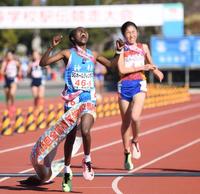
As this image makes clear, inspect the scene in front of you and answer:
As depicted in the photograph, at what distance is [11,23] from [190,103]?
10887 millimetres

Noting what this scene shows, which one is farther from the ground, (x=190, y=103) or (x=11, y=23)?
(x=11, y=23)

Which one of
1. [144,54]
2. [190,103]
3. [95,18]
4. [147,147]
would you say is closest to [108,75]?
[95,18]

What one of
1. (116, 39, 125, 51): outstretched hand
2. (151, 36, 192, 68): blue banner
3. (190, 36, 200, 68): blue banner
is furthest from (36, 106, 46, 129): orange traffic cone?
(190, 36, 200, 68): blue banner

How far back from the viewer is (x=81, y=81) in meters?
11.0

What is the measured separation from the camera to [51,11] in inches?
1671

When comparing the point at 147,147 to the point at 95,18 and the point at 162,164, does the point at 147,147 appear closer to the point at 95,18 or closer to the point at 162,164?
the point at 162,164

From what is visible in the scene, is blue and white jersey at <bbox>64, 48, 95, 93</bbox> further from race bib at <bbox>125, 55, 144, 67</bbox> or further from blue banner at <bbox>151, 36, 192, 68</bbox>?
blue banner at <bbox>151, 36, 192, 68</bbox>

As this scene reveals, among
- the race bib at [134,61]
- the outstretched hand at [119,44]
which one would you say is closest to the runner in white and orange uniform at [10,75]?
the race bib at [134,61]

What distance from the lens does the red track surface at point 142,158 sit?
36.5ft

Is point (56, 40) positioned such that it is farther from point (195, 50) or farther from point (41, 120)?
point (195, 50)

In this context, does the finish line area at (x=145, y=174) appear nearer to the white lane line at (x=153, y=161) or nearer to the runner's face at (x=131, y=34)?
the white lane line at (x=153, y=161)

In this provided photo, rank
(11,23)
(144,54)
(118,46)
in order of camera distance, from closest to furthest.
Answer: (118,46)
(144,54)
(11,23)

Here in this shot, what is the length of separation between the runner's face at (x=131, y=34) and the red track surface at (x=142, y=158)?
1.94 meters

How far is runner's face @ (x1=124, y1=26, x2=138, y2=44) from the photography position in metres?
13.0
